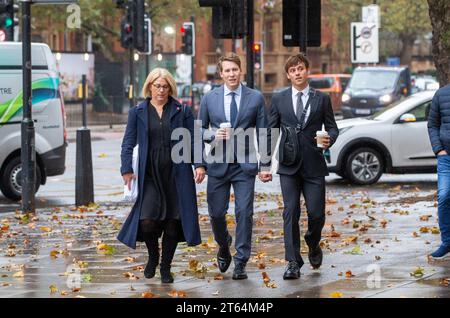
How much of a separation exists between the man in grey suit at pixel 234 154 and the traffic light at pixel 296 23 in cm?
402

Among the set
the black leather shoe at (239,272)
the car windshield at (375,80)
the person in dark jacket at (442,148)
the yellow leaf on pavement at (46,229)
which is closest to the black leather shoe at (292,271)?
the black leather shoe at (239,272)

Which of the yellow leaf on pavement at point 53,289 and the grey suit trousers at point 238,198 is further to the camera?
the grey suit trousers at point 238,198

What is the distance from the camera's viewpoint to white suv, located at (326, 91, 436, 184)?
20953 millimetres

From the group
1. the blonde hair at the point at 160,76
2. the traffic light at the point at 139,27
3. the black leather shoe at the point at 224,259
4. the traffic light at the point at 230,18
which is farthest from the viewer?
the traffic light at the point at 139,27

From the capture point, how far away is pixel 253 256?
11.8 meters

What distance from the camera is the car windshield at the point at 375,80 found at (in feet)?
147

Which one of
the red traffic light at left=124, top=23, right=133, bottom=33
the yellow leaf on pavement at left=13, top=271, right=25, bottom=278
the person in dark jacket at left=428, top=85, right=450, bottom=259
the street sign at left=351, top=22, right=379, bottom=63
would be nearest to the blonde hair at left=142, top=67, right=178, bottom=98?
the yellow leaf on pavement at left=13, top=271, right=25, bottom=278

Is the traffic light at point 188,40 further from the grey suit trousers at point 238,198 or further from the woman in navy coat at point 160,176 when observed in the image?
the woman in navy coat at point 160,176

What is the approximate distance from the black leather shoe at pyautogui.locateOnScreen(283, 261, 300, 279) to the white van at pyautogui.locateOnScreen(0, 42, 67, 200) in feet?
31.8

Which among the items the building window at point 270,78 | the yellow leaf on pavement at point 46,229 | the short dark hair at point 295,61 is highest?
the short dark hair at point 295,61

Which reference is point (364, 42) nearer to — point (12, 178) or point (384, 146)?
point (384, 146)

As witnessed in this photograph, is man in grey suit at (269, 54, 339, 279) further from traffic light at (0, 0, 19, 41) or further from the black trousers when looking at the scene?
traffic light at (0, 0, 19, 41)

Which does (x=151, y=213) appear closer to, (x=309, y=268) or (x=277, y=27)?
(x=309, y=268)

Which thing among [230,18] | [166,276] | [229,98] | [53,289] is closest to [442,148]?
[229,98]
